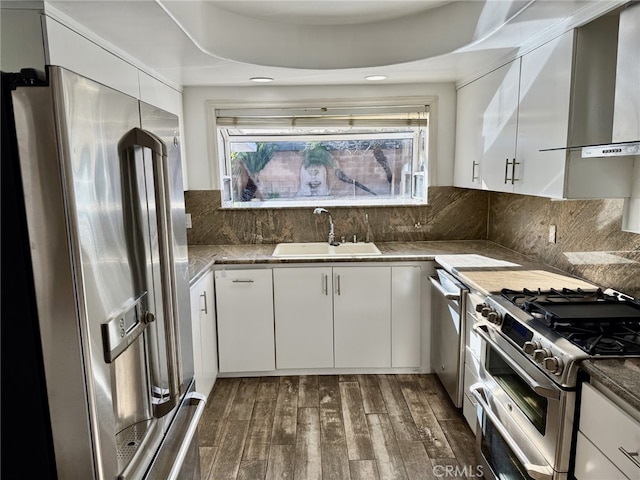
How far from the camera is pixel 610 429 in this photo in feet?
4.18

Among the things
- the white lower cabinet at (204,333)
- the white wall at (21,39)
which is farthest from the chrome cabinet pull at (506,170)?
the white wall at (21,39)

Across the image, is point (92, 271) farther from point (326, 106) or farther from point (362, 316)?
point (326, 106)

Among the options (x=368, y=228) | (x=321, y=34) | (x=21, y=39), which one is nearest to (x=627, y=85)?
(x=321, y=34)

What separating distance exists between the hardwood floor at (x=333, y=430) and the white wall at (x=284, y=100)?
1773 mm

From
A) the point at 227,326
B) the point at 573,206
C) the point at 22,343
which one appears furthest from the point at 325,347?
the point at 22,343

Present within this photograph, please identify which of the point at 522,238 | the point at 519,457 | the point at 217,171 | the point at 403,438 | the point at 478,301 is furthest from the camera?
the point at 217,171

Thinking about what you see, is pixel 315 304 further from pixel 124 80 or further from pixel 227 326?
pixel 124 80

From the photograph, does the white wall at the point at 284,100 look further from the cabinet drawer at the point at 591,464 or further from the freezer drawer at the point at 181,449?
the cabinet drawer at the point at 591,464

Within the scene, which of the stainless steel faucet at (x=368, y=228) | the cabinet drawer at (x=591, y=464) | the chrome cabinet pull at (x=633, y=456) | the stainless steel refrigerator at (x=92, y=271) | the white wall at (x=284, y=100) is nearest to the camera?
the stainless steel refrigerator at (x=92, y=271)

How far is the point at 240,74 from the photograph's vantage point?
285cm

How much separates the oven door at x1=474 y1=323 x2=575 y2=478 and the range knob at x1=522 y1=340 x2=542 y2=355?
0.07m

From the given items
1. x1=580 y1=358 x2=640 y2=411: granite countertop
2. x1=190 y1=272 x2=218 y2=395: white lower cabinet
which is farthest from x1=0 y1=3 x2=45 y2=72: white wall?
x1=580 y1=358 x2=640 y2=411: granite countertop

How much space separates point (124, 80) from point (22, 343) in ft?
5.11

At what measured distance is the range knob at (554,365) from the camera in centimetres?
145
